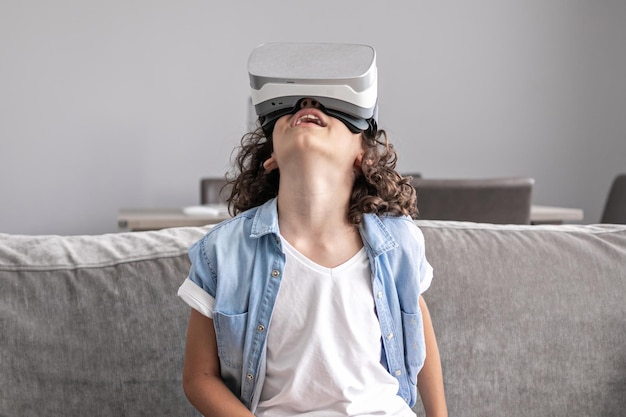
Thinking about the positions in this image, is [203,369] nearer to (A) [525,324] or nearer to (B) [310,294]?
(B) [310,294]

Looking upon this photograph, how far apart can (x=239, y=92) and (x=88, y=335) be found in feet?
10.1

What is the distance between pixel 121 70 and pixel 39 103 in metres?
0.45

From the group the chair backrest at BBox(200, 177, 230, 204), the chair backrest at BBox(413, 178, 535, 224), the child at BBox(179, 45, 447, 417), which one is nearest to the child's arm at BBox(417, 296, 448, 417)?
the child at BBox(179, 45, 447, 417)

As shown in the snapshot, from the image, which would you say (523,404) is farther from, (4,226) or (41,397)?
(4,226)

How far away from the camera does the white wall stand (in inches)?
155

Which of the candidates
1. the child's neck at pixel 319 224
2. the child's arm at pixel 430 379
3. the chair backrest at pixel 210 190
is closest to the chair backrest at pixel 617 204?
the chair backrest at pixel 210 190

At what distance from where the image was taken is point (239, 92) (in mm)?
4137

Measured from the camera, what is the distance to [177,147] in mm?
4098

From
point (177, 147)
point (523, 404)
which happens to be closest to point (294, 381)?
point (523, 404)

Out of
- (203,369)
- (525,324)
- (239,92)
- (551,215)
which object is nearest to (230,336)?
(203,369)

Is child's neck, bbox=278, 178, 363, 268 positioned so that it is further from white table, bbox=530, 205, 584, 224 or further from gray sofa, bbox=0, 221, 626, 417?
white table, bbox=530, 205, 584, 224

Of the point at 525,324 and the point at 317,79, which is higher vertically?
the point at 317,79

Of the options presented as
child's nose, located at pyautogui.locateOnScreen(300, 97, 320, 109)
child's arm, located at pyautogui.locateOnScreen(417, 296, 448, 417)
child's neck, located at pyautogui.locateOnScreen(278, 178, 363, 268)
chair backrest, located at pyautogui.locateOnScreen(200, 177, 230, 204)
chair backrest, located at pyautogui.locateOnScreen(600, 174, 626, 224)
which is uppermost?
child's nose, located at pyautogui.locateOnScreen(300, 97, 320, 109)

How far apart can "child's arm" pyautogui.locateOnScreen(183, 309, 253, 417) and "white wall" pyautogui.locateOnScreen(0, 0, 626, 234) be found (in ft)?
10.4
